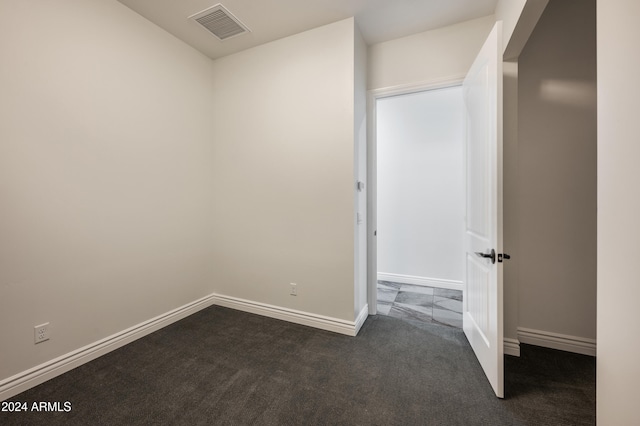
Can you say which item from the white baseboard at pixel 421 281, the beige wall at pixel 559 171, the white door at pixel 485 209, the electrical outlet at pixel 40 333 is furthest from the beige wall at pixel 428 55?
the electrical outlet at pixel 40 333

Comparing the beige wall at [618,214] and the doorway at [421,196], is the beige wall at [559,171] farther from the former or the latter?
the beige wall at [618,214]

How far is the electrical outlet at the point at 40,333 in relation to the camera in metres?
1.80

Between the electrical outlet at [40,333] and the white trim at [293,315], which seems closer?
the electrical outlet at [40,333]

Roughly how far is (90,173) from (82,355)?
54.9 inches

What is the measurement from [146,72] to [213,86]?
2.63 ft

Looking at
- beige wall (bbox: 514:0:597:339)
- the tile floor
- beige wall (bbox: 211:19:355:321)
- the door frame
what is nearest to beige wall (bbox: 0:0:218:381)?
beige wall (bbox: 211:19:355:321)

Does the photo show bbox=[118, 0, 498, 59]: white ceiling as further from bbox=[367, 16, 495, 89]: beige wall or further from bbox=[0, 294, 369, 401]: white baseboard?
bbox=[0, 294, 369, 401]: white baseboard

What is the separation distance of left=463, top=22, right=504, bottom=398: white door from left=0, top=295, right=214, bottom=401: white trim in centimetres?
279

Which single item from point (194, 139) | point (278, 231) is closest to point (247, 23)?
point (194, 139)

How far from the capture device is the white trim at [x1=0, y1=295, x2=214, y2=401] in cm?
169

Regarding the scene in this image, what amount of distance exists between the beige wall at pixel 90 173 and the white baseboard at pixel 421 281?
281 cm

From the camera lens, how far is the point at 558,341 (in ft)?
7.16

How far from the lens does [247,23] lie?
2453mm

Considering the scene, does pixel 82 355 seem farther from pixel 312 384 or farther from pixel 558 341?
pixel 558 341
